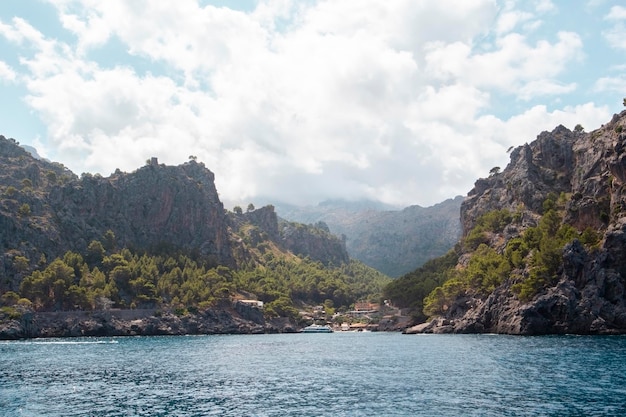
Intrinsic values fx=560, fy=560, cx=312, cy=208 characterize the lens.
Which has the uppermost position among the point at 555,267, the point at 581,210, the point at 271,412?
the point at 581,210

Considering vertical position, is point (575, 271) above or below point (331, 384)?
above

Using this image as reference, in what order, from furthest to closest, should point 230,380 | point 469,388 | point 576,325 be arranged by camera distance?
1. point 576,325
2. point 230,380
3. point 469,388

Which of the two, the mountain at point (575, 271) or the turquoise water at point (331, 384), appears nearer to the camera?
the turquoise water at point (331, 384)

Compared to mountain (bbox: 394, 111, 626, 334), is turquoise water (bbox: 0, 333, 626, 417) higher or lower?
lower

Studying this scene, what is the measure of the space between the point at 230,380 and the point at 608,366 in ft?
180

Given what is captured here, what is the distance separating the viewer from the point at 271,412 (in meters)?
55.5

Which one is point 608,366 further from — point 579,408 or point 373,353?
point 373,353

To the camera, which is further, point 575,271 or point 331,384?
point 575,271

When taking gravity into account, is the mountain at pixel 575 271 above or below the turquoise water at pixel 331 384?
above

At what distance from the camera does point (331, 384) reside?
7444 centimetres

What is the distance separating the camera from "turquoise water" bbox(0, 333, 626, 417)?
185 ft

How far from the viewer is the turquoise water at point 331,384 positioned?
56.2m

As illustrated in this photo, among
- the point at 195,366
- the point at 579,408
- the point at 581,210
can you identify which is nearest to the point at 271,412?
the point at 579,408

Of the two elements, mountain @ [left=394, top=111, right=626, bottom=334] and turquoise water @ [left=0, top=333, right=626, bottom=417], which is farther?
mountain @ [left=394, top=111, right=626, bottom=334]
